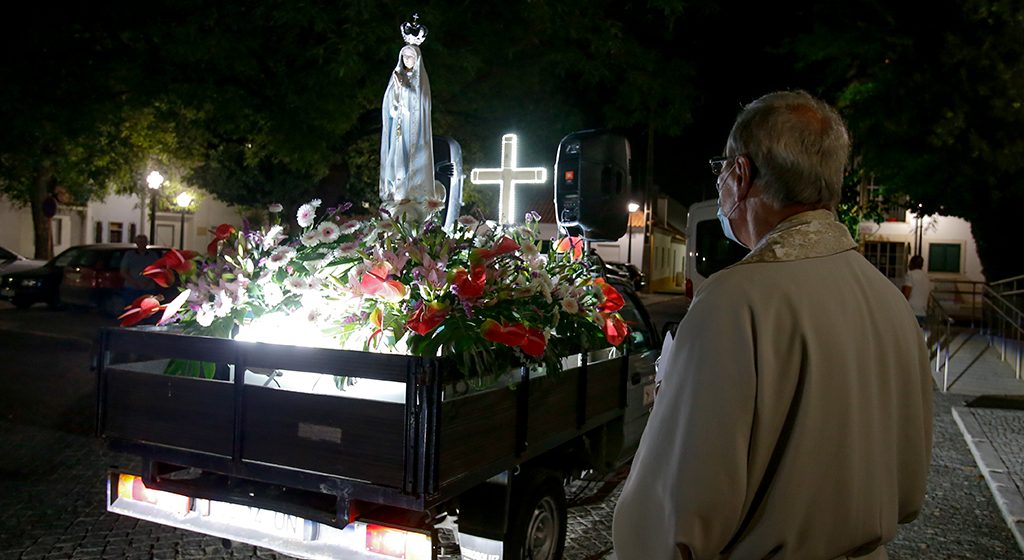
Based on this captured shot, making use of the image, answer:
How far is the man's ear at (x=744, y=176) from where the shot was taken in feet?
5.39

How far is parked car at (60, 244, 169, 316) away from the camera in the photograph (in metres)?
16.7

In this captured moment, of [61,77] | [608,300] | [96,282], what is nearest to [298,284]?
[608,300]

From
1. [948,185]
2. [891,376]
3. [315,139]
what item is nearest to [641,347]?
[891,376]

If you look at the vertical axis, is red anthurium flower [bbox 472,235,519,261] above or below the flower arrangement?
above

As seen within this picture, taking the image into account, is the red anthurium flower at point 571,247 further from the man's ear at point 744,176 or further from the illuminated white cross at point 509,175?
the illuminated white cross at point 509,175

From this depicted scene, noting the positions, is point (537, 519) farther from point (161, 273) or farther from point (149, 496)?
point (161, 273)

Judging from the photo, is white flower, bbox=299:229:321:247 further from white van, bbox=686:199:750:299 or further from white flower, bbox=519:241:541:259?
white van, bbox=686:199:750:299

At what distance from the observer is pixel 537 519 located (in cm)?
395

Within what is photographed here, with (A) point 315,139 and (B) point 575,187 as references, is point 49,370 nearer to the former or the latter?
(A) point 315,139

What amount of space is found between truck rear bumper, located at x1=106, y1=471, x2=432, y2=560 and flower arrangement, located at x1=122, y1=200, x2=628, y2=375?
2.44ft

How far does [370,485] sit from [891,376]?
6.73 feet

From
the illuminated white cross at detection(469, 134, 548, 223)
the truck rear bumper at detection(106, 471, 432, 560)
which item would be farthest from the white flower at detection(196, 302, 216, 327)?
the illuminated white cross at detection(469, 134, 548, 223)

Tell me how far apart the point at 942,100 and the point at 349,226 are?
673 inches

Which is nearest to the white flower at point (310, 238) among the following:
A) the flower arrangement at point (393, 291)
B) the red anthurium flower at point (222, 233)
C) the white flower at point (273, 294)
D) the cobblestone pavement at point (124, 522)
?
the flower arrangement at point (393, 291)
